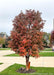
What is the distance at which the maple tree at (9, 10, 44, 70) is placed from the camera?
9484mm

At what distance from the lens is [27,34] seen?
9.77 meters

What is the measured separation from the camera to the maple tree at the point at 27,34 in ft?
31.1

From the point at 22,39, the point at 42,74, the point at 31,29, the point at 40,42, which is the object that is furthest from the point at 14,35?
the point at 42,74

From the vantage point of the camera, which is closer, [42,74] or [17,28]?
[42,74]

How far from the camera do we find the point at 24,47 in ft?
31.4

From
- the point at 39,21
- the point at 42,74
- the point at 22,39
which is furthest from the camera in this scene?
the point at 39,21

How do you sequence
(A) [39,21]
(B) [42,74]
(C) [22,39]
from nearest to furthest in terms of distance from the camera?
(B) [42,74] → (C) [22,39] → (A) [39,21]

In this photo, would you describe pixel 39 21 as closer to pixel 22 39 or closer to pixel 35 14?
pixel 35 14

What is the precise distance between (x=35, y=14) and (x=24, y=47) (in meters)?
2.46

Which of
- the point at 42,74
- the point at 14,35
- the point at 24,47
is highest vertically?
the point at 14,35

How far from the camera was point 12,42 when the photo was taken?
32.8 ft

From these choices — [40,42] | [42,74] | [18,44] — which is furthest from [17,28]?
[42,74]

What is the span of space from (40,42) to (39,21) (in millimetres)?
1508

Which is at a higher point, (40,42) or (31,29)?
(31,29)
